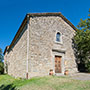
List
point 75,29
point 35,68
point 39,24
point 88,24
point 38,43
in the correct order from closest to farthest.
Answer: point 35,68 < point 38,43 < point 39,24 < point 88,24 < point 75,29

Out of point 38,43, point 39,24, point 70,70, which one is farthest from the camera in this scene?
point 70,70

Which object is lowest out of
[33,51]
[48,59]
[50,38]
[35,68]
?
[35,68]

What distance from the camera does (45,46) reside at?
30.3 feet

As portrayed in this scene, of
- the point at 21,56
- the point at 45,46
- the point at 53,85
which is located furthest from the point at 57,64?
the point at 53,85

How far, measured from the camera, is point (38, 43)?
29.0ft

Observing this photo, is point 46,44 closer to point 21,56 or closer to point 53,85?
point 21,56

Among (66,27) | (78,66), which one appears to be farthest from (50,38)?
(78,66)

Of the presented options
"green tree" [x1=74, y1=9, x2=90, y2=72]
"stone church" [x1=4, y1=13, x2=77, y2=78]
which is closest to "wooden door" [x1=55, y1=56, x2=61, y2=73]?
"stone church" [x1=4, y1=13, x2=77, y2=78]

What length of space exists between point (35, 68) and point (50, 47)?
8.86 feet

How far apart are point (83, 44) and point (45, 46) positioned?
213 inches

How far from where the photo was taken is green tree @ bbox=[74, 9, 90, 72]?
1145 centimetres

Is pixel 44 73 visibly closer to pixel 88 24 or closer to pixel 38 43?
pixel 38 43

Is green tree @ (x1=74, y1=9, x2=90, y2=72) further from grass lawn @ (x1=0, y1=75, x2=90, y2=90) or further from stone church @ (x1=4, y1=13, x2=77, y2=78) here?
grass lawn @ (x1=0, y1=75, x2=90, y2=90)

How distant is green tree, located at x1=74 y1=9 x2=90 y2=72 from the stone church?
101 cm
